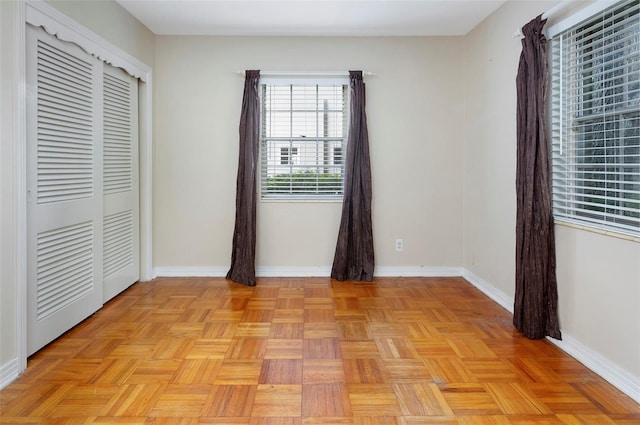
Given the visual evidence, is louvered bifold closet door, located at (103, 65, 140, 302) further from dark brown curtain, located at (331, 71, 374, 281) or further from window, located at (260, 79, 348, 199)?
dark brown curtain, located at (331, 71, 374, 281)

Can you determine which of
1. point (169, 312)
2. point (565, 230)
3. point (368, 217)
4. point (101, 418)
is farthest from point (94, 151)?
point (565, 230)

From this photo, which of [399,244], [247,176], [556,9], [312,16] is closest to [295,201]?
[247,176]

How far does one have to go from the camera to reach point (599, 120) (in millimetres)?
2521

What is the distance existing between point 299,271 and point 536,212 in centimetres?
246

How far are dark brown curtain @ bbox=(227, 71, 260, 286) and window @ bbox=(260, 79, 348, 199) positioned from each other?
0.68ft

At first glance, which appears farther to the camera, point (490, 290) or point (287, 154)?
point (287, 154)

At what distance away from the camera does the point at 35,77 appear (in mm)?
2562

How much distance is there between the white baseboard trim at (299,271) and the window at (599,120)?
72.9 inches

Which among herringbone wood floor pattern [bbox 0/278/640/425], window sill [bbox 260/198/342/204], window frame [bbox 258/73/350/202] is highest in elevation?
window frame [bbox 258/73/350/202]

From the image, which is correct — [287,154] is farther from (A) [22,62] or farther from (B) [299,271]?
(A) [22,62]

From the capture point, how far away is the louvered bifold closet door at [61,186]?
2.58m

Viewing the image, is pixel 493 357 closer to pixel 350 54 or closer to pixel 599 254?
pixel 599 254

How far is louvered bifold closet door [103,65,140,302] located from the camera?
359 centimetres

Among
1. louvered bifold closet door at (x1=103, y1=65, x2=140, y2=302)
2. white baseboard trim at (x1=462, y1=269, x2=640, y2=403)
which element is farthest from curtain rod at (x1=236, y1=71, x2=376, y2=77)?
white baseboard trim at (x1=462, y1=269, x2=640, y2=403)
